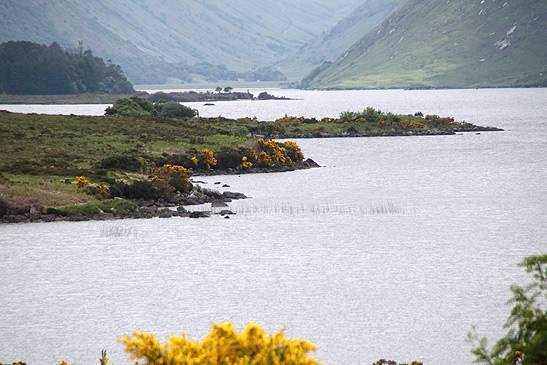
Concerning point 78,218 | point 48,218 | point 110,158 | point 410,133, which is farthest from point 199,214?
point 410,133

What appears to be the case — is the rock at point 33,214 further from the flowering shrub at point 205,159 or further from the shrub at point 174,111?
the shrub at point 174,111

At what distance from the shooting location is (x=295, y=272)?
30969 mm

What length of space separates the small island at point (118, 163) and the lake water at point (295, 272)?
255 cm

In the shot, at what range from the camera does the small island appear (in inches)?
1682

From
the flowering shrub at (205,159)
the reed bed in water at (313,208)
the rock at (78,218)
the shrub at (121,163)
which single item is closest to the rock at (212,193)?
the reed bed in water at (313,208)

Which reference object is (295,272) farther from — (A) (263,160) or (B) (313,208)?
(A) (263,160)

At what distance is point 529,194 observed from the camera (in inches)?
2199

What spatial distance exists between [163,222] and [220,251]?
8.45 metres

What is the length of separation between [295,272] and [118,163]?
28.0m

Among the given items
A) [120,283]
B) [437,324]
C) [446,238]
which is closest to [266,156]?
[446,238]

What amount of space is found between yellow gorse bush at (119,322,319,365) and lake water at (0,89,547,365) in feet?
33.0

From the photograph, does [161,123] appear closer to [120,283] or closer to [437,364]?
[120,283]

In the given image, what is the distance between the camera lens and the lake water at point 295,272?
22.4 m

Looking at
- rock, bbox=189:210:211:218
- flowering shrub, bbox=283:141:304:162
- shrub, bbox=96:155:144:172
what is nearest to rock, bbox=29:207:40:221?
rock, bbox=189:210:211:218
